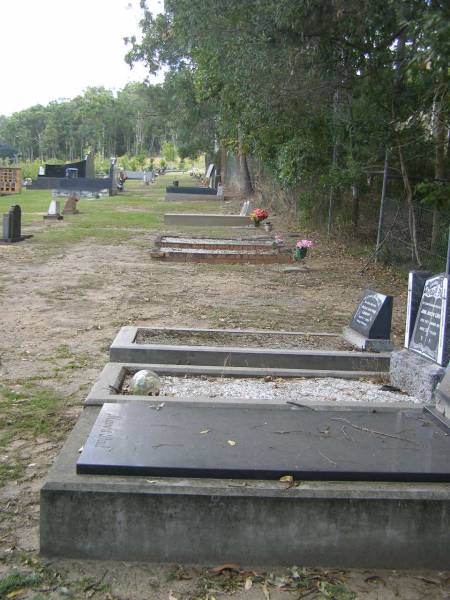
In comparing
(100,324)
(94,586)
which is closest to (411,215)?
(100,324)

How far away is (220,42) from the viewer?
46.5 feet

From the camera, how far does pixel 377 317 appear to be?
6352mm

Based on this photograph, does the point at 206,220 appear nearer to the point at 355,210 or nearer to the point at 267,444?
the point at 355,210

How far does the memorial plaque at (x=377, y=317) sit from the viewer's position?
251 inches

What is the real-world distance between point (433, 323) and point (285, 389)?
1.24 metres

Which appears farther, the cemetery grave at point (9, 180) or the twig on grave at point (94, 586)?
the cemetery grave at point (9, 180)

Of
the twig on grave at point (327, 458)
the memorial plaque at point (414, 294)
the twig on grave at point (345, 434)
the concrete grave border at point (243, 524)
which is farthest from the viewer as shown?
the memorial plaque at point (414, 294)

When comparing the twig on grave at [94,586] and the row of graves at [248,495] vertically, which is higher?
the row of graves at [248,495]

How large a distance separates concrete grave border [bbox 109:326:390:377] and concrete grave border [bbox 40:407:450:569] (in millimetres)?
2609

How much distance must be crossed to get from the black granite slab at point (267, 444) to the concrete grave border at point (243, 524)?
5.1 inches

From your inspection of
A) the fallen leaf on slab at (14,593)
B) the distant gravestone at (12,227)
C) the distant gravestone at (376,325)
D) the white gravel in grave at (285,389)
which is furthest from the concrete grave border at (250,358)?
the distant gravestone at (12,227)

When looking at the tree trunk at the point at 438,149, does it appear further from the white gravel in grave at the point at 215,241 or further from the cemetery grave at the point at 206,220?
the cemetery grave at the point at 206,220

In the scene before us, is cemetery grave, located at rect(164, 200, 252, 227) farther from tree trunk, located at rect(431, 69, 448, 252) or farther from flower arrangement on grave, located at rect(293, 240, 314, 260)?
tree trunk, located at rect(431, 69, 448, 252)

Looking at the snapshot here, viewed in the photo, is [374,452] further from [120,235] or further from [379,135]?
[120,235]
